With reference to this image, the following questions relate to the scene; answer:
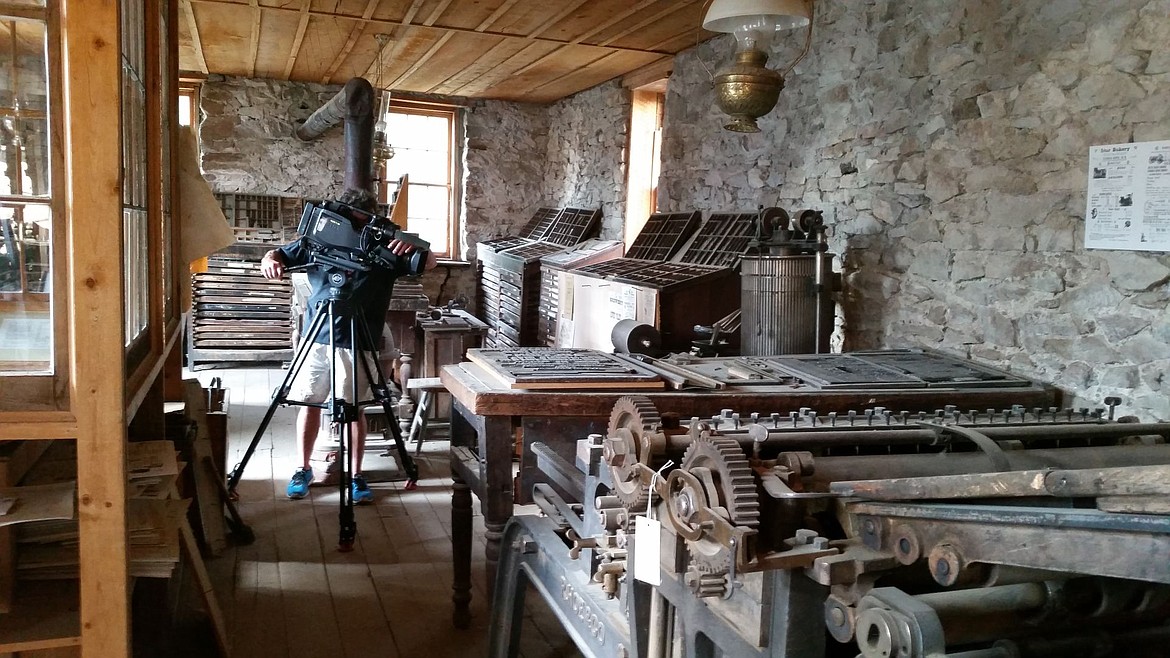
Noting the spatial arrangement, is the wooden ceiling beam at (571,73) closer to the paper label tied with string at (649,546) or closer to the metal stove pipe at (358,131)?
the metal stove pipe at (358,131)

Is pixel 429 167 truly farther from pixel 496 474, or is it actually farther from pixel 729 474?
pixel 729 474

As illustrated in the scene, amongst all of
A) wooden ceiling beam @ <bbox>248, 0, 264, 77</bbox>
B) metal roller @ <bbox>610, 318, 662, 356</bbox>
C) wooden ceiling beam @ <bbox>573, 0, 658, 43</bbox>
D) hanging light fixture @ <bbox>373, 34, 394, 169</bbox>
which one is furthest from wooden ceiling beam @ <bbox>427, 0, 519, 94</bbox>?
metal roller @ <bbox>610, 318, 662, 356</bbox>

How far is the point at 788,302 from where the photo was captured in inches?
142

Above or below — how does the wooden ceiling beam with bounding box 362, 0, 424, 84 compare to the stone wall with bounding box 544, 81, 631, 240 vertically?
above

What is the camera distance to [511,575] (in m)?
2.18

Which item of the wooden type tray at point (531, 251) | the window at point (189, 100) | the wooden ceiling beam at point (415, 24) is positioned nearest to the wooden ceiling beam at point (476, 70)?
the wooden ceiling beam at point (415, 24)

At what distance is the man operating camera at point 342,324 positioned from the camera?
3.81 m

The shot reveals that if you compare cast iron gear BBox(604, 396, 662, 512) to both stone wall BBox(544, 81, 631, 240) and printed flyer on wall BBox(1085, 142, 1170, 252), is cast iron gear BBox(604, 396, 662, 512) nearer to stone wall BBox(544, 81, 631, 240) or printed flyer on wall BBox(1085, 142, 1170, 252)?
printed flyer on wall BBox(1085, 142, 1170, 252)

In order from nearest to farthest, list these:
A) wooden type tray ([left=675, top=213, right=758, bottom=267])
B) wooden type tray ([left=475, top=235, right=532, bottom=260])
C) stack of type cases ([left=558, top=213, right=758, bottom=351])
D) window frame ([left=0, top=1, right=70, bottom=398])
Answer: window frame ([left=0, top=1, right=70, bottom=398]) → stack of type cases ([left=558, top=213, right=758, bottom=351]) → wooden type tray ([left=675, top=213, right=758, bottom=267]) → wooden type tray ([left=475, top=235, right=532, bottom=260])

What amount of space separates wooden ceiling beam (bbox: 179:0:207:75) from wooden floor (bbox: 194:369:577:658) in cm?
283

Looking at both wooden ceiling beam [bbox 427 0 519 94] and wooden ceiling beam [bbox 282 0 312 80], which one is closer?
wooden ceiling beam [bbox 427 0 519 94]

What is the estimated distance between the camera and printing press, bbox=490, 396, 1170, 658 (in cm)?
101

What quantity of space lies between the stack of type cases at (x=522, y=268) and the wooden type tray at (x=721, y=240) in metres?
2.20

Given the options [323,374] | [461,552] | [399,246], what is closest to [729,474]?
[461,552]
